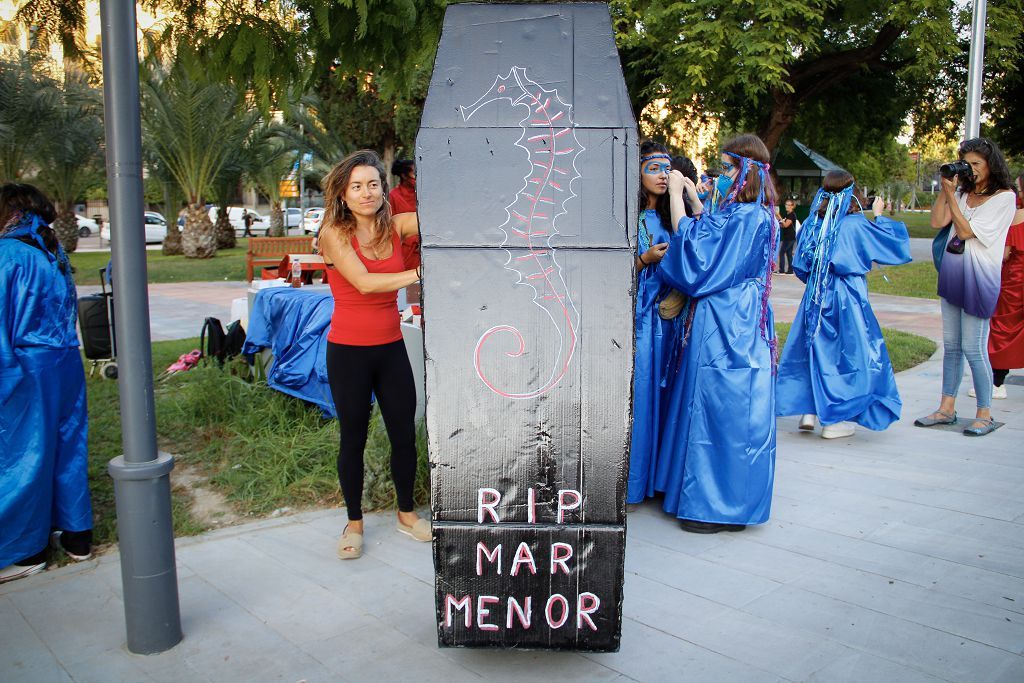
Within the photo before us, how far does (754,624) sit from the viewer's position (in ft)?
10.6

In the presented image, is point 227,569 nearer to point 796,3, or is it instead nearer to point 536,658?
point 536,658

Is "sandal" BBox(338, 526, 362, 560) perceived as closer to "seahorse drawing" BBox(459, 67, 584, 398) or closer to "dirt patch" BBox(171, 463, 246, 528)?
"dirt patch" BBox(171, 463, 246, 528)

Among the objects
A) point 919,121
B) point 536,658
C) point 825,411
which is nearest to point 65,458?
point 536,658

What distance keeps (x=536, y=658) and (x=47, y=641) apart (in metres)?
1.78

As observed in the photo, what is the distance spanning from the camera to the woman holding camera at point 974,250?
562 cm

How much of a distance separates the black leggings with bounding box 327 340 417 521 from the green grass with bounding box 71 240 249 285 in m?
13.3

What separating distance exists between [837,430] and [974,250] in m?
1.49

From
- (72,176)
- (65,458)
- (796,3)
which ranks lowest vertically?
(65,458)

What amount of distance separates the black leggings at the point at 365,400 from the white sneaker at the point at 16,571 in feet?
4.47

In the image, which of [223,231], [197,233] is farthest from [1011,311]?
[223,231]

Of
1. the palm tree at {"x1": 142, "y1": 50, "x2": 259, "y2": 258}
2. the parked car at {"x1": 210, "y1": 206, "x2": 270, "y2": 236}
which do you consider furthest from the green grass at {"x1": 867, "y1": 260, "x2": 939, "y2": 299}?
the parked car at {"x1": 210, "y1": 206, "x2": 270, "y2": 236}

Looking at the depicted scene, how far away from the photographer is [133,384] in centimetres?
293

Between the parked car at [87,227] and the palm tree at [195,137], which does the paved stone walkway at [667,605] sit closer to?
the palm tree at [195,137]

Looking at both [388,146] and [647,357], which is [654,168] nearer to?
[647,357]
